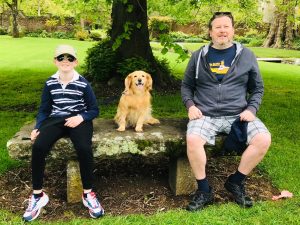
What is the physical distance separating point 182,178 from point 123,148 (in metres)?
0.79

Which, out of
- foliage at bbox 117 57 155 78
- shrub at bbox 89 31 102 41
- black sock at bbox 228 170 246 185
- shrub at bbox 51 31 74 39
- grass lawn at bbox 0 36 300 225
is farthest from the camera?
shrub at bbox 51 31 74 39

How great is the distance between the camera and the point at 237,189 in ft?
14.5

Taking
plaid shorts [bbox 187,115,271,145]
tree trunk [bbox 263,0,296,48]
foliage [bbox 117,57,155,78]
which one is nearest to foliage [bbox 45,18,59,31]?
tree trunk [bbox 263,0,296,48]

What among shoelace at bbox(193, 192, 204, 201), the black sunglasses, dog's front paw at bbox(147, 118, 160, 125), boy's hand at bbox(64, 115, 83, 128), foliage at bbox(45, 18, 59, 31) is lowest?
foliage at bbox(45, 18, 59, 31)

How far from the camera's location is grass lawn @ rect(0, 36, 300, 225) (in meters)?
4.03

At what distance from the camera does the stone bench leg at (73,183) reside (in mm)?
4453

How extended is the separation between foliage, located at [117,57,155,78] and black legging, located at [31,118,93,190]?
5.60m

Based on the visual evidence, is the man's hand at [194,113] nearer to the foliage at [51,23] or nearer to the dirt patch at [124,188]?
the dirt patch at [124,188]

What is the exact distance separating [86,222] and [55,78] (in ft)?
5.04

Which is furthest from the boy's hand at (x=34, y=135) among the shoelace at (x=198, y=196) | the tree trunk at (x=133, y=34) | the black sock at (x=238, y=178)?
the tree trunk at (x=133, y=34)

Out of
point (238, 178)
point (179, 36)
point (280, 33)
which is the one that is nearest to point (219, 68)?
point (238, 178)

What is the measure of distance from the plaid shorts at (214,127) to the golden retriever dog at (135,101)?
57 cm

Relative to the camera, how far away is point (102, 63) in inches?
415

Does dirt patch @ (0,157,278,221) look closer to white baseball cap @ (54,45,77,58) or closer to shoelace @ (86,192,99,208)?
shoelace @ (86,192,99,208)
